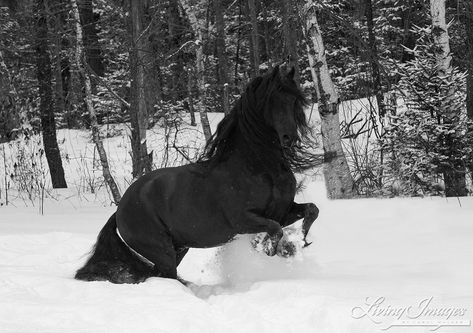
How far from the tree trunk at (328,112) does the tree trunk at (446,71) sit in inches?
62.1

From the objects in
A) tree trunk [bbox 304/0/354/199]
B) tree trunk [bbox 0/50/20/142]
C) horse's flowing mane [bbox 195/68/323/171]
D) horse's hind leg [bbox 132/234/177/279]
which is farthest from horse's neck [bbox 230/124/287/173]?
tree trunk [bbox 0/50/20/142]

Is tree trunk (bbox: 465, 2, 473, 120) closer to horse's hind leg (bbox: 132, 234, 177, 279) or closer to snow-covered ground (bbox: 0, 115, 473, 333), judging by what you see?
snow-covered ground (bbox: 0, 115, 473, 333)

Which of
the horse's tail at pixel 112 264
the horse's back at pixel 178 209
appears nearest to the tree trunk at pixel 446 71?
the horse's back at pixel 178 209

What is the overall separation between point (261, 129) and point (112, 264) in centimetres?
171

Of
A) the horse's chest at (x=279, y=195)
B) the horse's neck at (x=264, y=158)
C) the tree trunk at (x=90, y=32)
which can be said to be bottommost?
the horse's chest at (x=279, y=195)

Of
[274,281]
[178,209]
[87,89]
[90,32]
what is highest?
[90,32]

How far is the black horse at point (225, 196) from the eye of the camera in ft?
14.7

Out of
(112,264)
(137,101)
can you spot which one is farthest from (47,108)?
(112,264)

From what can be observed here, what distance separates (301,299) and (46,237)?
178 inches

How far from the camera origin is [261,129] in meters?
4.58

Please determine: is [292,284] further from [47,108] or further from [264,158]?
[47,108]

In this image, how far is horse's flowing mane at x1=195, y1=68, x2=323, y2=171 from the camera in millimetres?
4480

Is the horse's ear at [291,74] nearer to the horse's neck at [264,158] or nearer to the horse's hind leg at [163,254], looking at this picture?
the horse's neck at [264,158]

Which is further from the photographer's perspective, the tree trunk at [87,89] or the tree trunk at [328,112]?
the tree trunk at [87,89]
